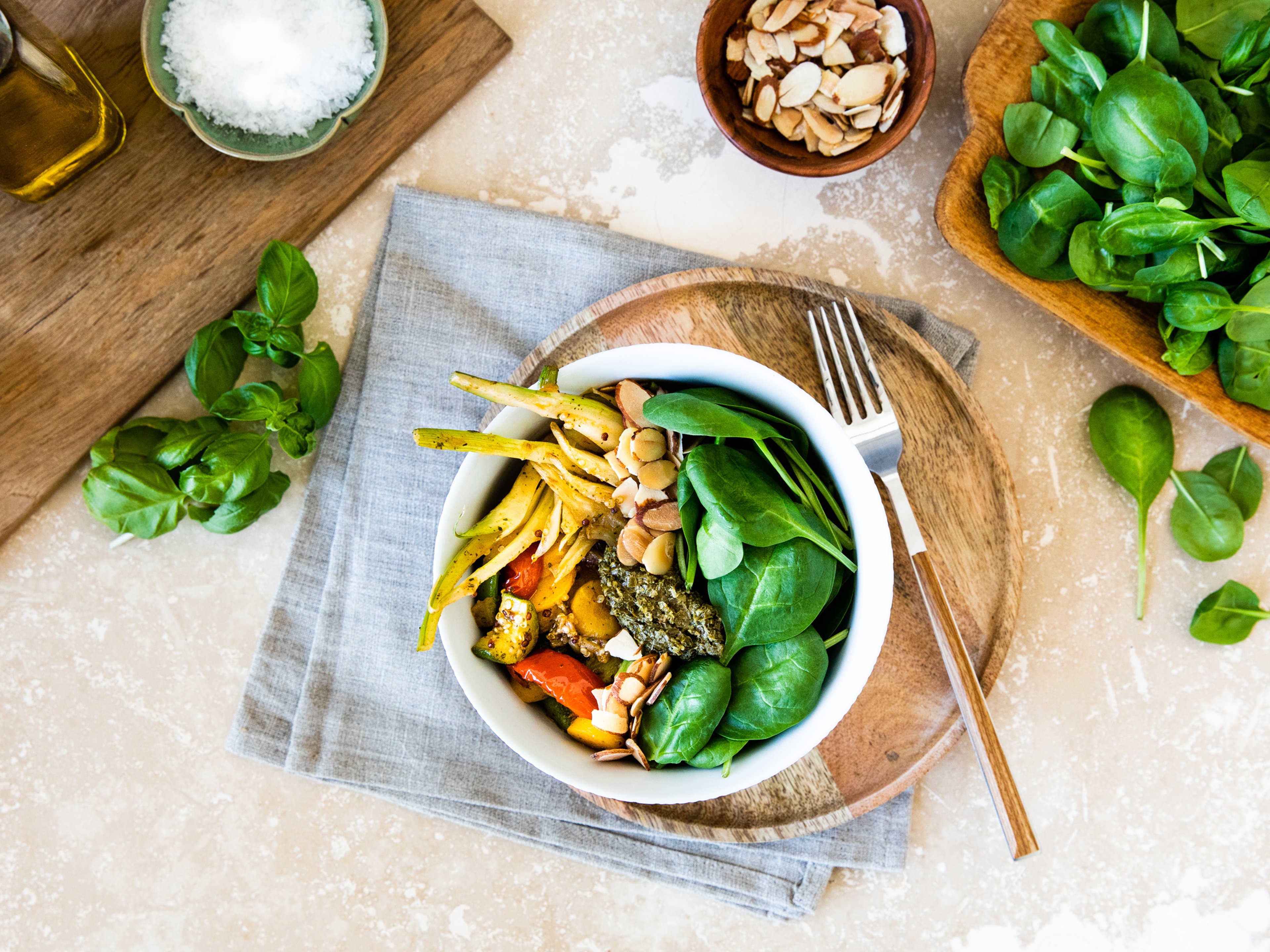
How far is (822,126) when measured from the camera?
1.04 meters

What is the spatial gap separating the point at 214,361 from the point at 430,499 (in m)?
0.30

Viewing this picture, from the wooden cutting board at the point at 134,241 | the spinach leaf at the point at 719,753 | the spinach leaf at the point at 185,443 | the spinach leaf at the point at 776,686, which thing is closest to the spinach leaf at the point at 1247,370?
the spinach leaf at the point at 776,686

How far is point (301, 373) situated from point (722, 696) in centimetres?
62

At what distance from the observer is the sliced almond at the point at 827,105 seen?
1034 millimetres

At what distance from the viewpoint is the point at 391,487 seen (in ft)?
3.53

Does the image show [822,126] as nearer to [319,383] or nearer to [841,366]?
[841,366]

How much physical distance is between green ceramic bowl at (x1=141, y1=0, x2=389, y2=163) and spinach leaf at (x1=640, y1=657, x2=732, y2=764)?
0.75m

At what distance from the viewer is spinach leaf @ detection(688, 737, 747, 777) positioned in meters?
0.84

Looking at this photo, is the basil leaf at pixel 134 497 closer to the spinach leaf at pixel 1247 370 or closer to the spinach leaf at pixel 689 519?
the spinach leaf at pixel 689 519

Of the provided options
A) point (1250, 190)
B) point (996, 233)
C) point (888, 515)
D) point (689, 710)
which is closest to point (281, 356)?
point (689, 710)

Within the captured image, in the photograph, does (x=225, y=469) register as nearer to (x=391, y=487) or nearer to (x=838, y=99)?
(x=391, y=487)

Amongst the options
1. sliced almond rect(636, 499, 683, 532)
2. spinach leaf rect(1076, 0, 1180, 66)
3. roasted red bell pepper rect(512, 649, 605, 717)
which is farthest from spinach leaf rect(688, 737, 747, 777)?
spinach leaf rect(1076, 0, 1180, 66)

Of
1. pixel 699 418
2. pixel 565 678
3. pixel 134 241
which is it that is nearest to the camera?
pixel 699 418

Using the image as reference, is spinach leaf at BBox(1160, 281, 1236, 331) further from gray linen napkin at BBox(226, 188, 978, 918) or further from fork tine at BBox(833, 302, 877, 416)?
fork tine at BBox(833, 302, 877, 416)
